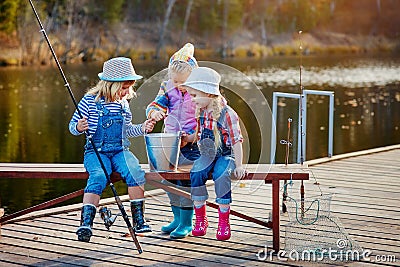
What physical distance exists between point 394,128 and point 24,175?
1120cm

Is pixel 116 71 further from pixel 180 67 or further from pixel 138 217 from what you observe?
pixel 138 217

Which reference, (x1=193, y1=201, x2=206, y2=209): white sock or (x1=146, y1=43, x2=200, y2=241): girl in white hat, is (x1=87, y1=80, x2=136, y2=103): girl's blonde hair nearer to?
(x1=146, y1=43, x2=200, y2=241): girl in white hat

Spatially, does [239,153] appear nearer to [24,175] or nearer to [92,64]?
[24,175]

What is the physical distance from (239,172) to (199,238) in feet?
1.66

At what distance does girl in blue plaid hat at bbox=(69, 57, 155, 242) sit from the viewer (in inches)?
184

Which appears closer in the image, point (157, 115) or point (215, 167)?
point (215, 167)

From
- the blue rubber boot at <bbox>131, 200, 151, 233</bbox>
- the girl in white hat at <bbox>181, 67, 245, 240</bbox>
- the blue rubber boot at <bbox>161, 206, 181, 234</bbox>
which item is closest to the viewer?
the girl in white hat at <bbox>181, 67, 245, 240</bbox>

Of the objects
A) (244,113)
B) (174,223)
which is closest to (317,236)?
(174,223)

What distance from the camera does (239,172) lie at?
15.1 ft

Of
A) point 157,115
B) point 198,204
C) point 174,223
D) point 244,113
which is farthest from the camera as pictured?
point 244,113

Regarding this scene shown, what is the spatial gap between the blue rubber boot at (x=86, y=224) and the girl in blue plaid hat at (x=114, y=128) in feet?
0.65

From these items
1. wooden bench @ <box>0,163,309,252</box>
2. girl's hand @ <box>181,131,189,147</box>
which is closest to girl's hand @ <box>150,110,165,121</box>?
girl's hand @ <box>181,131,189,147</box>

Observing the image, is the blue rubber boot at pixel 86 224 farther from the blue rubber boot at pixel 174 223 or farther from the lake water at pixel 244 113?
the lake water at pixel 244 113

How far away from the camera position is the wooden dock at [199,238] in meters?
4.52
